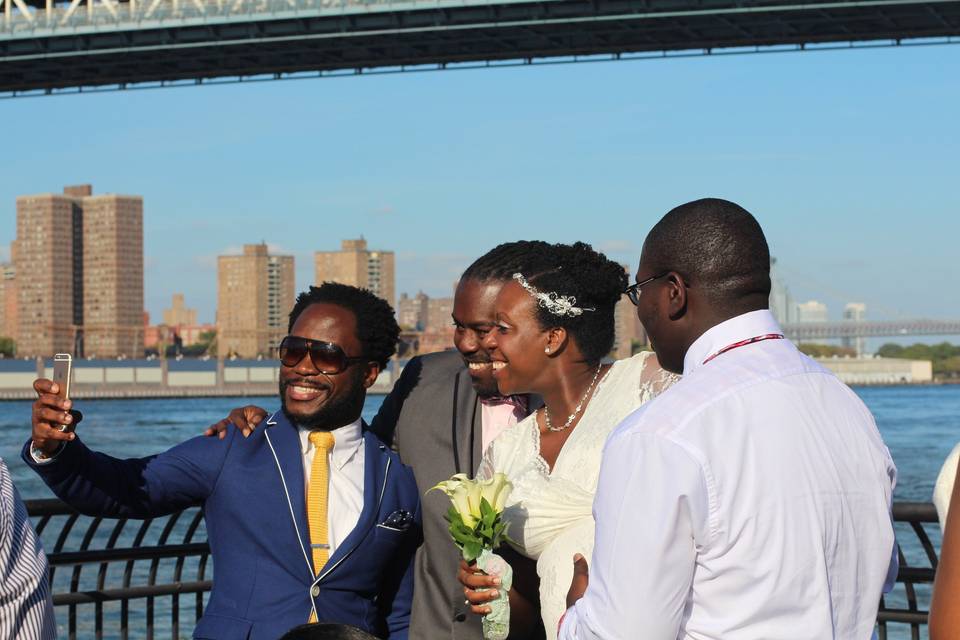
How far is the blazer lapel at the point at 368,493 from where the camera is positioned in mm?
2955

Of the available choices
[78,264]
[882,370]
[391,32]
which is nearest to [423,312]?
[78,264]

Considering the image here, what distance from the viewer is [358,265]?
13888 cm

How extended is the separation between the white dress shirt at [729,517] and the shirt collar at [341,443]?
125 cm

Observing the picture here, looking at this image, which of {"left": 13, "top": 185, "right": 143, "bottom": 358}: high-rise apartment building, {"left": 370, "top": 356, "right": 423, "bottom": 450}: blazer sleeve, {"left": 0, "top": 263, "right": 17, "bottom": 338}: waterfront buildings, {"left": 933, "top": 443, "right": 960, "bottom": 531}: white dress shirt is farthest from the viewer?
{"left": 0, "top": 263, "right": 17, "bottom": 338}: waterfront buildings

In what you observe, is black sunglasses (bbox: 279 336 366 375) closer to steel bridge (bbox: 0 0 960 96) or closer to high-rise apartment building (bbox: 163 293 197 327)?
steel bridge (bbox: 0 0 960 96)

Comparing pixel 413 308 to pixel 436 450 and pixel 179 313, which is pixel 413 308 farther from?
pixel 436 450

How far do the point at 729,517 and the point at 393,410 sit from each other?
1634mm

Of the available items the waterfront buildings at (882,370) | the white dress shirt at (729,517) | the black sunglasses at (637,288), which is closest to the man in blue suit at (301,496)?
the black sunglasses at (637,288)

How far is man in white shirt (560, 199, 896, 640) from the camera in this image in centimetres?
181

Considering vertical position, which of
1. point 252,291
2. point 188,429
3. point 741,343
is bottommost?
point 188,429

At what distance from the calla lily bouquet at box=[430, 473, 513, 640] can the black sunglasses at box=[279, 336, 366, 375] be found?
19.8 inches

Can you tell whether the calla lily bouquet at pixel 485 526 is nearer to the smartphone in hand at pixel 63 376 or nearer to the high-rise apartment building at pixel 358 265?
the smartphone in hand at pixel 63 376

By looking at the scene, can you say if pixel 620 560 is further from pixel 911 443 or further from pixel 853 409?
pixel 911 443

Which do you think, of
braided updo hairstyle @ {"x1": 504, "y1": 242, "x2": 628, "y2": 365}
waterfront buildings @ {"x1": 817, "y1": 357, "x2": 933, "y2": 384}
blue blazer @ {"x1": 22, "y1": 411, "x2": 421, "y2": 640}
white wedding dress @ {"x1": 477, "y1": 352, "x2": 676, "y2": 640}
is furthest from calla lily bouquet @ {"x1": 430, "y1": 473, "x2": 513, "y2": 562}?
waterfront buildings @ {"x1": 817, "y1": 357, "x2": 933, "y2": 384}
